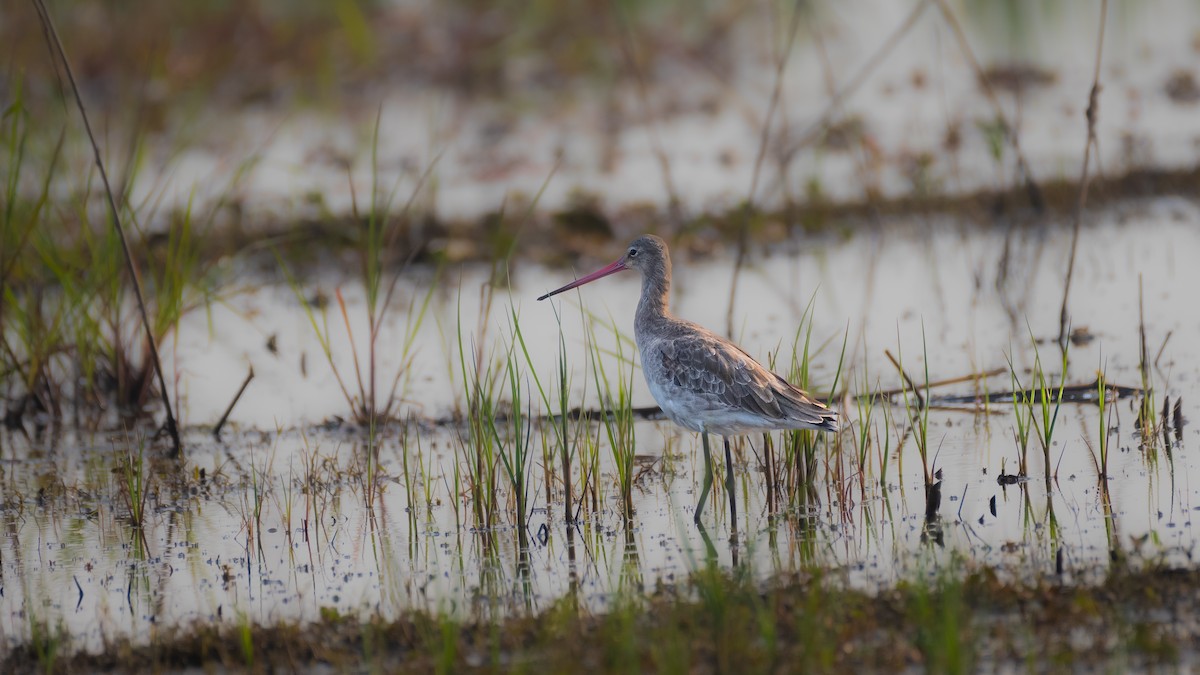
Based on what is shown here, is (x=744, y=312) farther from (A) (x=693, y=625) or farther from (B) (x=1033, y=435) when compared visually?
(A) (x=693, y=625)

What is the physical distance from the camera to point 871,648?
4.99m

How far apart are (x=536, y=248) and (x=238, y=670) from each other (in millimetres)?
7940

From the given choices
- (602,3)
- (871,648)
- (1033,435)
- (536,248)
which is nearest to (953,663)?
(871,648)

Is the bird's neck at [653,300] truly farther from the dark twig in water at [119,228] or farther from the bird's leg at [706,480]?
the dark twig in water at [119,228]

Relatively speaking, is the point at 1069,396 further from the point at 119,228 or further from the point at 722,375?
the point at 119,228

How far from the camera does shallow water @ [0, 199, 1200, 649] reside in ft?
20.0

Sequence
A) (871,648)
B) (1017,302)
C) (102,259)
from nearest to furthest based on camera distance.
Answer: (871,648) → (102,259) → (1017,302)

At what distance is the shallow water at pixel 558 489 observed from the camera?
609 cm

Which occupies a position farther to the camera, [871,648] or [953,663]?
[871,648]

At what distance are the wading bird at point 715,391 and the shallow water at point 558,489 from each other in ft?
0.80

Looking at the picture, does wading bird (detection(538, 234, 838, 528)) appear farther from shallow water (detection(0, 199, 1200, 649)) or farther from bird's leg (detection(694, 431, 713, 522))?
shallow water (detection(0, 199, 1200, 649))

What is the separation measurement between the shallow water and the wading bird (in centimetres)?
24

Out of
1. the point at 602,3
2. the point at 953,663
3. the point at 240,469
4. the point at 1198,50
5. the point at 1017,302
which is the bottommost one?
the point at 953,663

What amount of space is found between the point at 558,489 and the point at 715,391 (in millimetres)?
982
